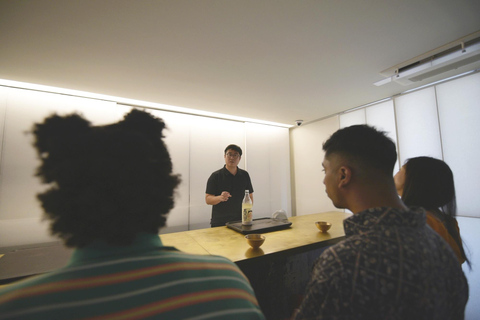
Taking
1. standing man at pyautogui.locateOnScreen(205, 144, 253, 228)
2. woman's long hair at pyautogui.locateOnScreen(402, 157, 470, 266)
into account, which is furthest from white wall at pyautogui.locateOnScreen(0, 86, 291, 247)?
woman's long hair at pyautogui.locateOnScreen(402, 157, 470, 266)

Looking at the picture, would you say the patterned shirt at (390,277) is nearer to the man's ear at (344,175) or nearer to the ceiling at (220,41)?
the man's ear at (344,175)

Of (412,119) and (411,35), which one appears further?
(412,119)

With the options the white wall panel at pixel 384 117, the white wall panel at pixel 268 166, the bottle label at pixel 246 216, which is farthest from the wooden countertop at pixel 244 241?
the white wall panel at pixel 268 166

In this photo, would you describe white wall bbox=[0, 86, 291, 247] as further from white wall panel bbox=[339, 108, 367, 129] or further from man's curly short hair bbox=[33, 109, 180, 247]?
white wall panel bbox=[339, 108, 367, 129]

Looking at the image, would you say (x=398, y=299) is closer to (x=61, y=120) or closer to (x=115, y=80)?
(x=61, y=120)

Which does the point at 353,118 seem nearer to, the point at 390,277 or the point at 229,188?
the point at 229,188

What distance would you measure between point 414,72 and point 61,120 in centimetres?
332

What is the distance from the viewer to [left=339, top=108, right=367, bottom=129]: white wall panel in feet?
12.9

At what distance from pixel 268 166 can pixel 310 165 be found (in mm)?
1012

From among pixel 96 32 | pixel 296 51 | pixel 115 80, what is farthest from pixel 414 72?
pixel 115 80

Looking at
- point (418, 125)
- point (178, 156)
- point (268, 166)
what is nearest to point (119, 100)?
point (178, 156)

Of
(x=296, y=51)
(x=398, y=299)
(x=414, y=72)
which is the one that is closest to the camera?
(x=398, y=299)

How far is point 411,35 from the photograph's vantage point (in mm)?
1899

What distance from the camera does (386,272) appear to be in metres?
0.62
